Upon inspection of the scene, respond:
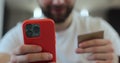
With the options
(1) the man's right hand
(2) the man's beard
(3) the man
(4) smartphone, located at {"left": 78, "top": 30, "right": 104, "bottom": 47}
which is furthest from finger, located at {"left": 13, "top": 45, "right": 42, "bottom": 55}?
(2) the man's beard

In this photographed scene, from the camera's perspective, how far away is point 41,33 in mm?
393

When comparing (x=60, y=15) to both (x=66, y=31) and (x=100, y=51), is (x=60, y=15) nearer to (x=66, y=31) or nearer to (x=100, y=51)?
(x=66, y=31)

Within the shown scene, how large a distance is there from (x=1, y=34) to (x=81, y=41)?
1.50 ft

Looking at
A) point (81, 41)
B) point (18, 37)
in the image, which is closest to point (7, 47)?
point (18, 37)

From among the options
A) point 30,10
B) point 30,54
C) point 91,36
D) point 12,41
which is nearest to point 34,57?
point 30,54

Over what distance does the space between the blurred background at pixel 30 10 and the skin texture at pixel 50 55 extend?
6 centimetres

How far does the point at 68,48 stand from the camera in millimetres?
718

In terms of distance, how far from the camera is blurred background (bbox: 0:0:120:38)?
83cm

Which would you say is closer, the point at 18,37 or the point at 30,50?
the point at 30,50

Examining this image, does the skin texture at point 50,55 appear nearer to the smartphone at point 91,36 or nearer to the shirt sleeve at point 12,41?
the smartphone at point 91,36

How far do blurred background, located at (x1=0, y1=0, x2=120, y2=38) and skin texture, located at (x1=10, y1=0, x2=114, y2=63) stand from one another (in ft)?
0.21

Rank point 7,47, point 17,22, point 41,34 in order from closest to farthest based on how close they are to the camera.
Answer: point 41,34 → point 7,47 → point 17,22

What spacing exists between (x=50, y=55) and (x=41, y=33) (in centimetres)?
4

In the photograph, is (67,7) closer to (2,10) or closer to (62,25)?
(62,25)
